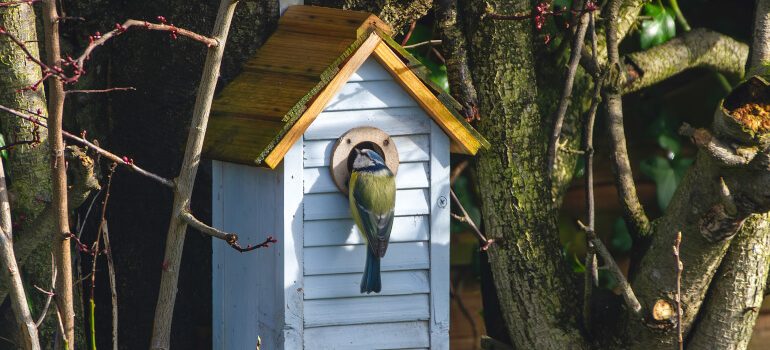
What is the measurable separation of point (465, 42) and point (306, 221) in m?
0.82

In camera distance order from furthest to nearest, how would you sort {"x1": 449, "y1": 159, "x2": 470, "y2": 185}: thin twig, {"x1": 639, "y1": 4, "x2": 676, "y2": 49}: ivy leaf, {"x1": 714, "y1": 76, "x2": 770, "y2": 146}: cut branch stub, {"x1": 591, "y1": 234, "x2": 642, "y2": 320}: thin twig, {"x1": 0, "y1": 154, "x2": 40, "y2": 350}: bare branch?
{"x1": 449, "y1": 159, "x2": 470, "y2": 185}: thin twig
{"x1": 639, "y1": 4, "x2": 676, "y2": 49}: ivy leaf
{"x1": 591, "y1": 234, "x2": 642, "y2": 320}: thin twig
{"x1": 714, "y1": 76, "x2": 770, "y2": 146}: cut branch stub
{"x1": 0, "y1": 154, "x2": 40, "y2": 350}: bare branch

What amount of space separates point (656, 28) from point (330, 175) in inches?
73.1

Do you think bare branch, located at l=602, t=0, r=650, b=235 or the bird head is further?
bare branch, located at l=602, t=0, r=650, b=235

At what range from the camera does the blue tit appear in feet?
7.94

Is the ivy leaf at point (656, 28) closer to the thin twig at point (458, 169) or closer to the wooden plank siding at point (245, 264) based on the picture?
the thin twig at point (458, 169)

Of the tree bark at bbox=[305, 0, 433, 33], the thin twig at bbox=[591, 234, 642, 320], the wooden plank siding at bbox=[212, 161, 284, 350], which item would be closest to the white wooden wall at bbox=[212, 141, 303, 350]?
the wooden plank siding at bbox=[212, 161, 284, 350]

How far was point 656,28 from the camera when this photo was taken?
3809 mm

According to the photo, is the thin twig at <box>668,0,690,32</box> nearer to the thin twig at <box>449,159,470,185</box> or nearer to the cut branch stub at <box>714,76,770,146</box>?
the thin twig at <box>449,159,470,185</box>

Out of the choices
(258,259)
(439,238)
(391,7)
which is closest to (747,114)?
(439,238)

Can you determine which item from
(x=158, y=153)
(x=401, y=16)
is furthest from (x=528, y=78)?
(x=158, y=153)

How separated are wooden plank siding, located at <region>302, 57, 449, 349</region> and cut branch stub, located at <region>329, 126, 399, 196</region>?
0.02m

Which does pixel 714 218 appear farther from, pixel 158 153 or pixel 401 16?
pixel 158 153

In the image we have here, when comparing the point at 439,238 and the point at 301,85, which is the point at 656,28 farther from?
the point at 301,85

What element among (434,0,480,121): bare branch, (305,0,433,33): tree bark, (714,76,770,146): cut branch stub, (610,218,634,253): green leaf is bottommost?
(610,218,634,253): green leaf
